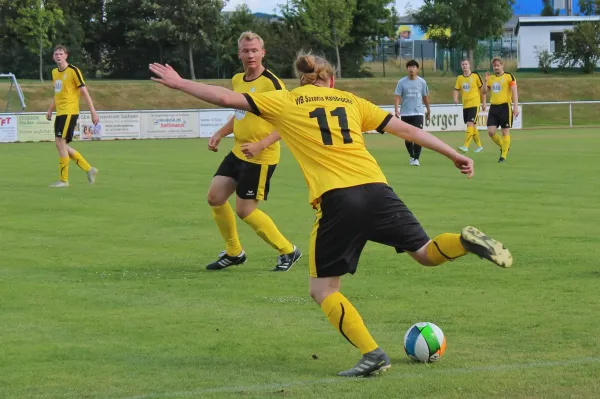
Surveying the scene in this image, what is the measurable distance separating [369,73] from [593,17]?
17.3m

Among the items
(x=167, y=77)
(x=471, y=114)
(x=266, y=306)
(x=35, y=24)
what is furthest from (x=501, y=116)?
(x=35, y=24)

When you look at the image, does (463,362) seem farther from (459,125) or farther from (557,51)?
(557,51)

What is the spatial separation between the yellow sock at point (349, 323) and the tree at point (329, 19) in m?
52.7

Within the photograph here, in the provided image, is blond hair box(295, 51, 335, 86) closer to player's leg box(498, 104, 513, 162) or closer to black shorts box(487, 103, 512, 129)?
player's leg box(498, 104, 513, 162)

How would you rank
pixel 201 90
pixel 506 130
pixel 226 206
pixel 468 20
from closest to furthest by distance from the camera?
1. pixel 201 90
2. pixel 226 206
3. pixel 506 130
4. pixel 468 20

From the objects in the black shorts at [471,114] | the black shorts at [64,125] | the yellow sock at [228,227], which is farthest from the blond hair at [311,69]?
the black shorts at [471,114]

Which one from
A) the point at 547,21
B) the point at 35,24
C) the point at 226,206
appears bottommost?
the point at 226,206

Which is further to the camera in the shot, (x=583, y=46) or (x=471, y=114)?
(x=583, y=46)

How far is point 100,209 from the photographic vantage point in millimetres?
14258

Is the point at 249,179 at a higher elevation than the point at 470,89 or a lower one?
lower

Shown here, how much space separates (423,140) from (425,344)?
1.20 m

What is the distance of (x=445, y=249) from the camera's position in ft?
19.0

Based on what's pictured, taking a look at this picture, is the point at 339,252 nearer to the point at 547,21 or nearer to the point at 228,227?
the point at 228,227

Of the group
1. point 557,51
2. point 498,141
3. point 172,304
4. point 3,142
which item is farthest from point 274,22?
point 172,304
